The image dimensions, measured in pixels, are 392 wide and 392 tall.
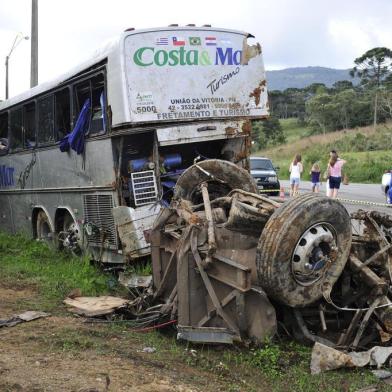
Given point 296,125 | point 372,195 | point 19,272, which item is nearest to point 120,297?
point 19,272

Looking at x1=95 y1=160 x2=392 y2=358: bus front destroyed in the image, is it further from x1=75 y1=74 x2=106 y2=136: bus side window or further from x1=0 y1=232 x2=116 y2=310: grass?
x1=75 y1=74 x2=106 y2=136: bus side window

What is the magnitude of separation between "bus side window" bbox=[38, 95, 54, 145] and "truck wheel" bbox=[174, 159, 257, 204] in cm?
345

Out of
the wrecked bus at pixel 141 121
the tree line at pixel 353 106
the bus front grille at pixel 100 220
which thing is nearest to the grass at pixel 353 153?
the tree line at pixel 353 106

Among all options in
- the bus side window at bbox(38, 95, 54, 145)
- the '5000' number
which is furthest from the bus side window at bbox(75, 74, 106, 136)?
the bus side window at bbox(38, 95, 54, 145)

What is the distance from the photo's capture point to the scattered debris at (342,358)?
4.35 meters

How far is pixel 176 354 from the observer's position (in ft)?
15.8

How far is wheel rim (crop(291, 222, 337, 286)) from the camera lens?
472 centimetres

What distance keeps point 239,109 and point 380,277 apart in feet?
12.1

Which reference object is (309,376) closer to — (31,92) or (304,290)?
(304,290)

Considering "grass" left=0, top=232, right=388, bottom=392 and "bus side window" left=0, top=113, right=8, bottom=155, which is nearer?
"grass" left=0, top=232, right=388, bottom=392

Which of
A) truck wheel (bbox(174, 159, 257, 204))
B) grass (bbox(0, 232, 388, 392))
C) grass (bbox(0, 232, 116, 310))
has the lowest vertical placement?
grass (bbox(0, 232, 388, 392))

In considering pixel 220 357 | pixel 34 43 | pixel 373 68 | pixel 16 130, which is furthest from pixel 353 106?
pixel 220 357

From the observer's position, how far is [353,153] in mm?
39906

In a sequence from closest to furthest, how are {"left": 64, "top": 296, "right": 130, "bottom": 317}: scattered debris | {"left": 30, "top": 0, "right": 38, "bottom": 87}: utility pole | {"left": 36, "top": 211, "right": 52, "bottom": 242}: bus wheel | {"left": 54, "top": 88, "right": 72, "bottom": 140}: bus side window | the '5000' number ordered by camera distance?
{"left": 64, "top": 296, "right": 130, "bottom": 317}: scattered debris < the '5000' number < {"left": 54, "top": 88, "right": 72, "bottom": 140}: bus side window < {"left": 36, "top": 211, "right": 52, "bottom": 242}: bus wheel < {"left": 30, "top": 0, "right": 38, "bottom": 87}: utility pole
